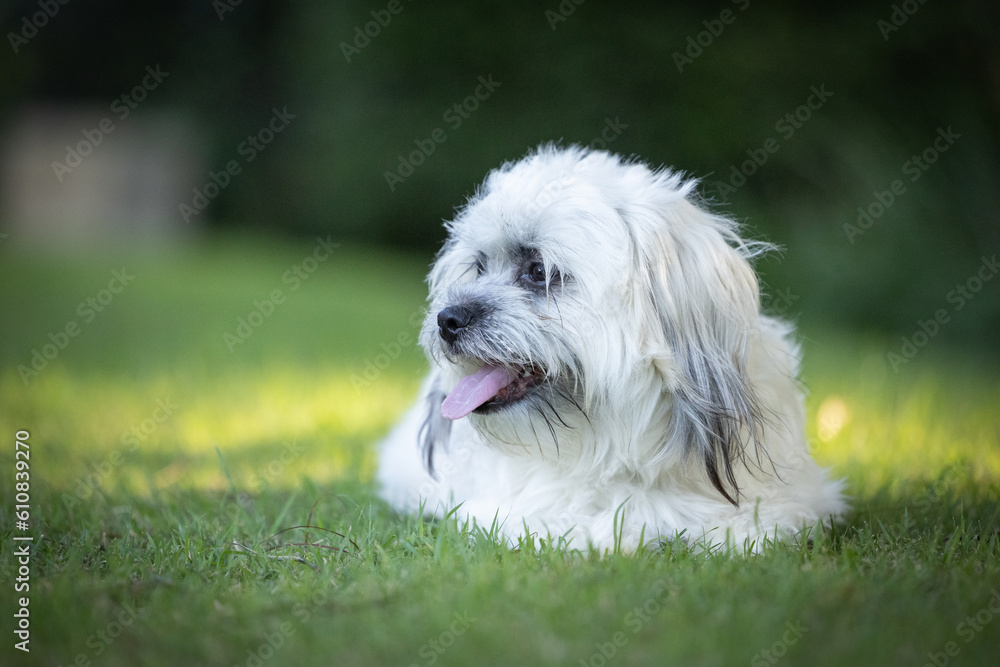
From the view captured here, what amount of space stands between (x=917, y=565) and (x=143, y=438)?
3625 mm

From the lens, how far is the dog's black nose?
2781mm

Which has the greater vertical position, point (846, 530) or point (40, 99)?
point (846, 530)

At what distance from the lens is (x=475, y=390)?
111 inches

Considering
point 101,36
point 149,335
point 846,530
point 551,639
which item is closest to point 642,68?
point 149,335

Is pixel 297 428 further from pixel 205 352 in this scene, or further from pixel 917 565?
pixel 917 565

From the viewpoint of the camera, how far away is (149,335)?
747 centimetres

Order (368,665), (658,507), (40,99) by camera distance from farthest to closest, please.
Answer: (40,99)
(658,507)
(368,665)
